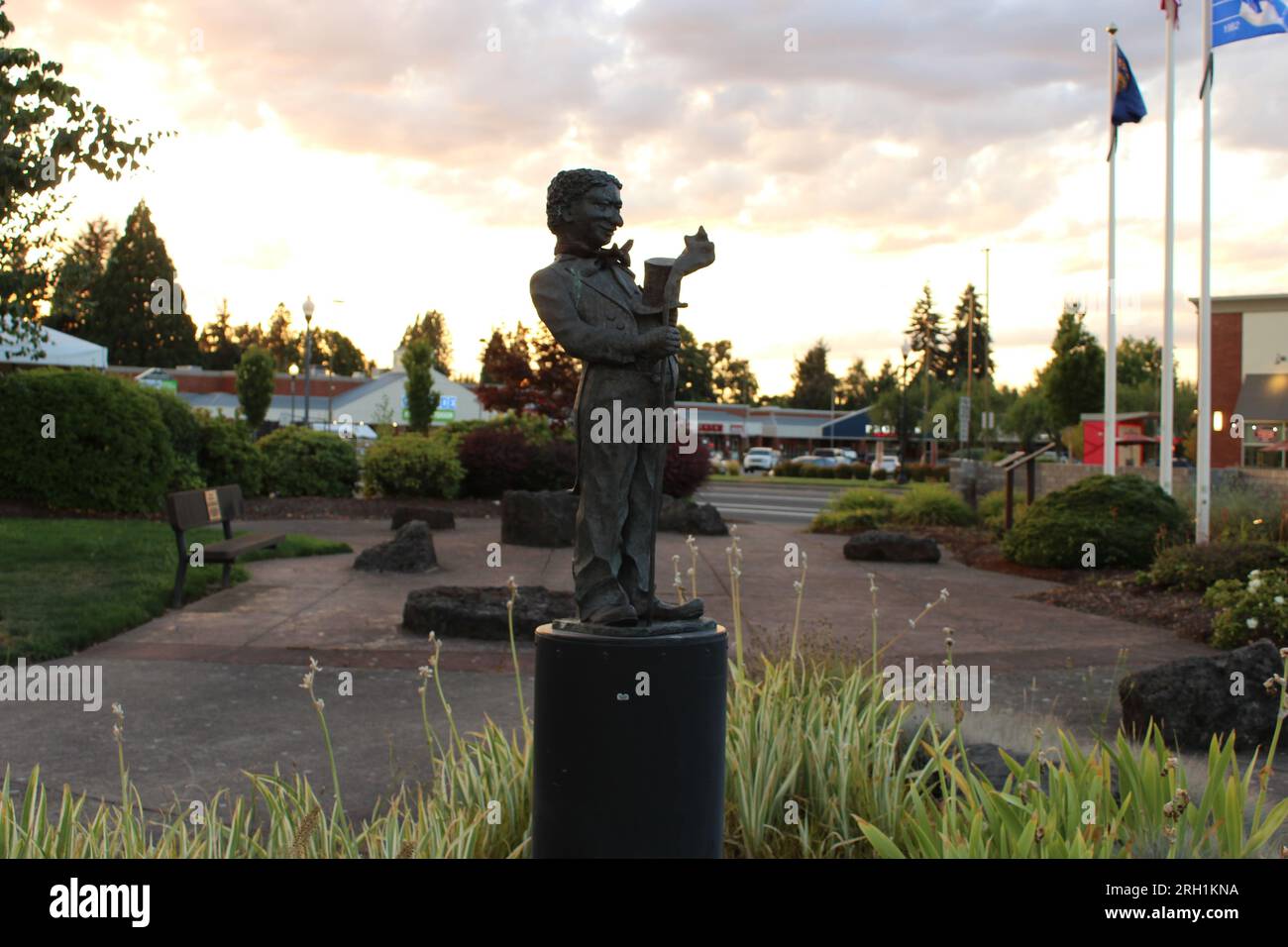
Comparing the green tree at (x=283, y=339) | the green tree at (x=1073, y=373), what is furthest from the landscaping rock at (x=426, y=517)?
the green tree at (x=283, y=339)

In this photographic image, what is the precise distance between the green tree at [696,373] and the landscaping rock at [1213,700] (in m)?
65.7

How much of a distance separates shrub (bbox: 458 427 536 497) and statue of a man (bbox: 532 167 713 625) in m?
16.5

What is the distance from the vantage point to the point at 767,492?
34.4 m

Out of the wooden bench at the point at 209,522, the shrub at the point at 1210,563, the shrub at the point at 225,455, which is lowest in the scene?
the shrub at the point at 1210,563

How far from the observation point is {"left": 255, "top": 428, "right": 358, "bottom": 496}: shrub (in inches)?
803

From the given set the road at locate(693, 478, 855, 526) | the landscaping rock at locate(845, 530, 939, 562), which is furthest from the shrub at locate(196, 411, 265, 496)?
the landscaping rock at locate(845, 530, 939, 562)

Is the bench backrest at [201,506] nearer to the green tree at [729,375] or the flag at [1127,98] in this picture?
the flag at [1127,98]

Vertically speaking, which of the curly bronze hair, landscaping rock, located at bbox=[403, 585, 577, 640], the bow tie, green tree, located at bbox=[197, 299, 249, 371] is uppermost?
green tree, located at bbox=[197, 299, 249, 371]

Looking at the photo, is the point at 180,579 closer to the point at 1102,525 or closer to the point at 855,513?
the point at 1102,525

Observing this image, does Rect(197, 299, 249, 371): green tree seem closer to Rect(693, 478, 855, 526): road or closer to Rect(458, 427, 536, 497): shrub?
Rect(693, 478, 855, 526): road

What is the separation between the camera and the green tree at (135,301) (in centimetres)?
6656

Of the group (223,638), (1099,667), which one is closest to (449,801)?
(223,638)
